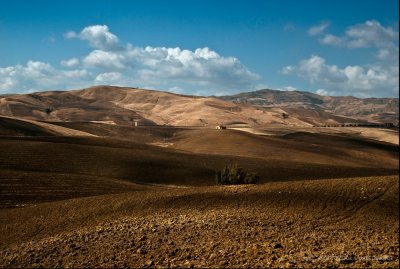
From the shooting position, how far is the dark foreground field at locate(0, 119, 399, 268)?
55.7ft

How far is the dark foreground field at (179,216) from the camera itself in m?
17.0

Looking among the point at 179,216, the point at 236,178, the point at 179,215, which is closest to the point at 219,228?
the point at 179,216

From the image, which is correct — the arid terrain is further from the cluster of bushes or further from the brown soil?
the cluster of bushes

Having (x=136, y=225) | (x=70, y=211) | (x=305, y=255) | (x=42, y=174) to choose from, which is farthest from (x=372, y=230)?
(x=42, y=174)

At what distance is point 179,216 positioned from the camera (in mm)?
25547

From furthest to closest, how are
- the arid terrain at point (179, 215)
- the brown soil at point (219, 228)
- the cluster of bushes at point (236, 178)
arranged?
the cluster of bushes at point (236, 178)
the arid terrain at point (179, 215)
the brown soil at point (219, 228)

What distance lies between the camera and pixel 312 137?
403 feet

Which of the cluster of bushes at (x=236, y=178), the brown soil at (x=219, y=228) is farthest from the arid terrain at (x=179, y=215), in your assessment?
the cluster of bushes at (x=236, y=178)

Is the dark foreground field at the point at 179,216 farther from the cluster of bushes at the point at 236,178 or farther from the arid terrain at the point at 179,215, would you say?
the cluster of bushes at the point at 236,178

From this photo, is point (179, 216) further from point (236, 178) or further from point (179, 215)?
point (236, 178)

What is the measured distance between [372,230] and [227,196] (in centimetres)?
1129

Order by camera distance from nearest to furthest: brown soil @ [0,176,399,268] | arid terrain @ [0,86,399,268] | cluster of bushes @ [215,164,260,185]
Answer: brown soil @ [0,176,399,268], arid terrain @ [0,86,399,268], cluster of bushes @ [215,164,260,185]

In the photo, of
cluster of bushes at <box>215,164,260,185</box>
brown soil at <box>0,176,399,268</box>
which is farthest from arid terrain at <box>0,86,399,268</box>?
cluster of bushes at <box>215,164,260,185</box>

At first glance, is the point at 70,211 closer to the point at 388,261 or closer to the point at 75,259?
the point at 75,259
